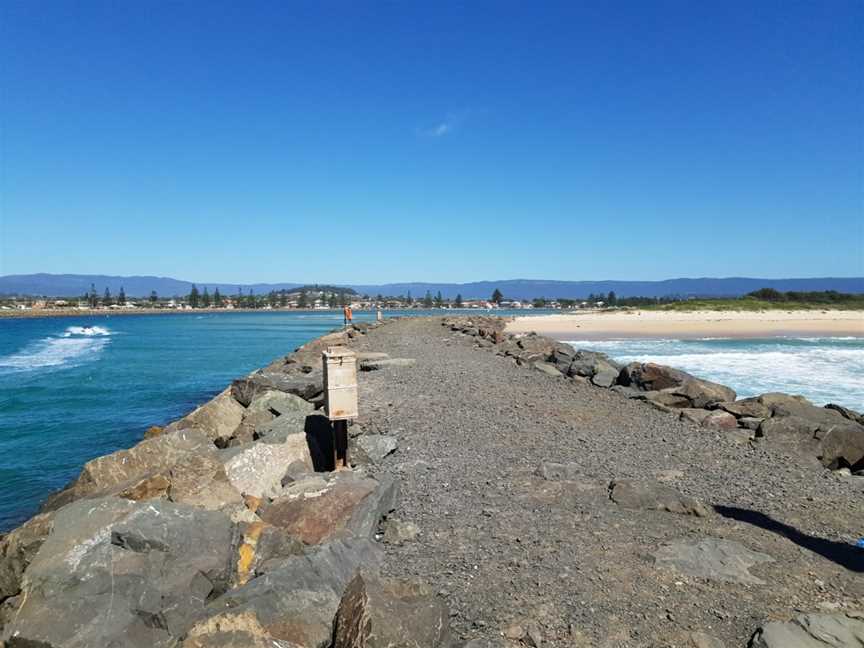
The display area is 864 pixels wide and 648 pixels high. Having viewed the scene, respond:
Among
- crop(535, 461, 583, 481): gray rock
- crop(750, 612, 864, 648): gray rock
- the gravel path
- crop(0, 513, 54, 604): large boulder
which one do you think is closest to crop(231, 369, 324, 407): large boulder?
the gravel path

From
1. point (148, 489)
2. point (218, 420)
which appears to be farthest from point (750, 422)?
point (148, 489)

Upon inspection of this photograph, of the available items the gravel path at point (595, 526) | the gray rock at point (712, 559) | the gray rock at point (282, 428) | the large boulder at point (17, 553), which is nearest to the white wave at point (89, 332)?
the gray rock at point (282, 428)

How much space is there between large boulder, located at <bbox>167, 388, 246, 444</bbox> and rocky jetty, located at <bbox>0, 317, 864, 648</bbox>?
3.2 inches

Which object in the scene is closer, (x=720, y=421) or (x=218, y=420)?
(x=218, y=420)

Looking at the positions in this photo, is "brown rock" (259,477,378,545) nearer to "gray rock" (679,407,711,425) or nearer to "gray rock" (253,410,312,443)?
"gray rock" (253,410,312,443)

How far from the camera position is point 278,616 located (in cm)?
357

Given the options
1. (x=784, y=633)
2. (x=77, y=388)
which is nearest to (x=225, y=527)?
(x=784, y=633)

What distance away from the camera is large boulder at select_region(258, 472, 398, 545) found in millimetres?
5195

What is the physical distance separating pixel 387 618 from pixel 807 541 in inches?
160

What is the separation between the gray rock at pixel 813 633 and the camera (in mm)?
3656

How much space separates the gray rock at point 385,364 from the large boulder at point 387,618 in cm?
1223

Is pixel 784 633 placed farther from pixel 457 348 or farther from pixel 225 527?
pixel 457 348

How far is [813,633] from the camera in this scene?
Answer: 3.75 m

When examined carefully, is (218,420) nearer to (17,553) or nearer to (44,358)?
(17,553)
